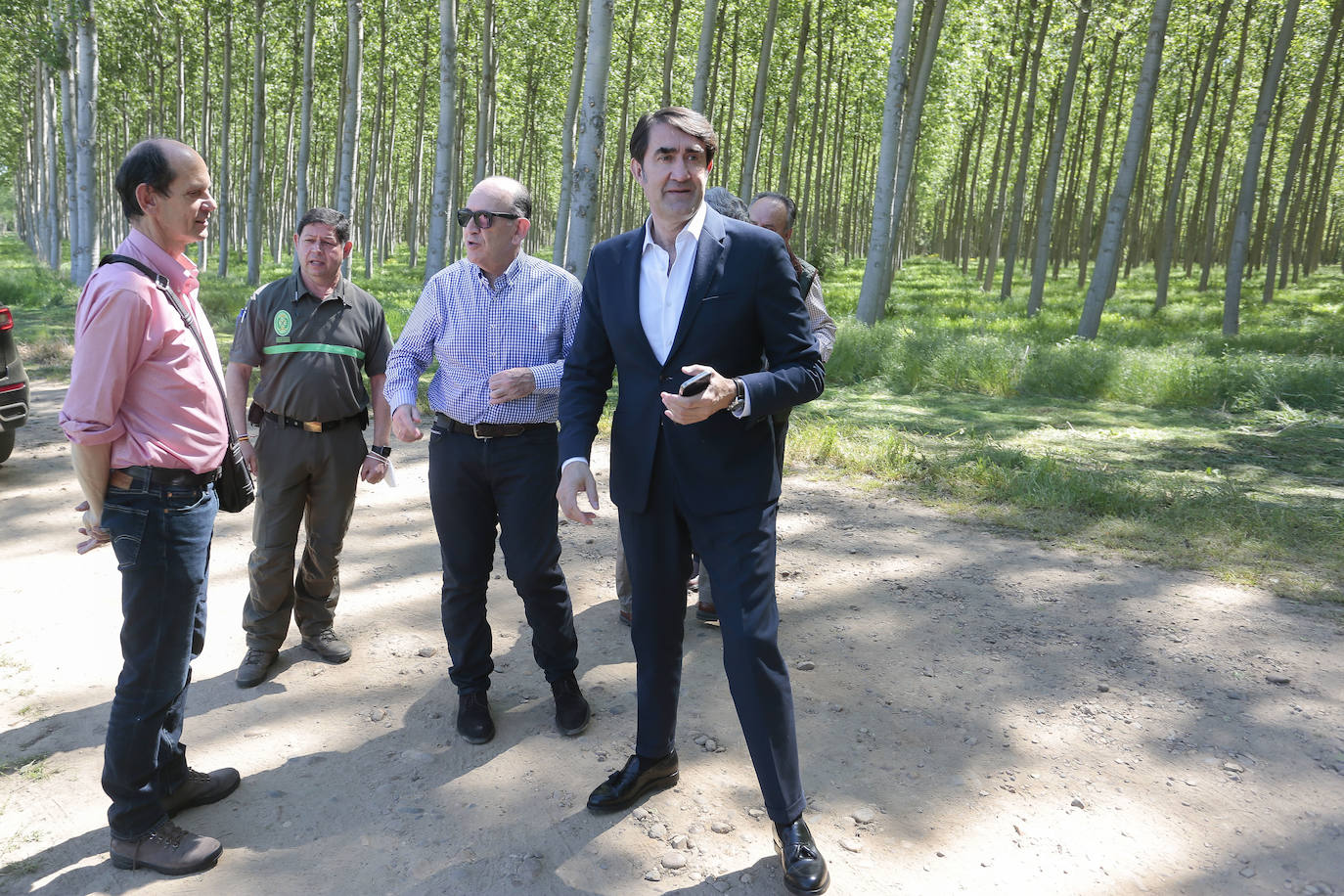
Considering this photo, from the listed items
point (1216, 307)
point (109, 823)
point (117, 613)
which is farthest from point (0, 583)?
point (1216, 307)

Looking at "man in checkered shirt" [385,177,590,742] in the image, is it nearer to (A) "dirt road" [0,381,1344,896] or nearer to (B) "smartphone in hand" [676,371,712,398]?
(A) "dirt road" [0,381,1344,896]

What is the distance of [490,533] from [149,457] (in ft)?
4.72

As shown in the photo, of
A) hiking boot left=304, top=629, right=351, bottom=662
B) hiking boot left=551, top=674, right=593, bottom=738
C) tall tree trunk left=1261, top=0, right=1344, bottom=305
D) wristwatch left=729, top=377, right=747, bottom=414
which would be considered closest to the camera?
wristwatch left=729, top=377, right=747, bottom=414

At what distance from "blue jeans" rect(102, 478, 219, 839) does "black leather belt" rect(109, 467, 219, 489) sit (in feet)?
0.05

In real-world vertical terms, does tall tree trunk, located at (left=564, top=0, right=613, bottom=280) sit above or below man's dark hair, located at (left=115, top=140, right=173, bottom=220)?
above

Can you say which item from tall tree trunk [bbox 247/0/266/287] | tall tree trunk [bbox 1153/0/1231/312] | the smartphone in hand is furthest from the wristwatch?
tall tree trunk [bbox 247/0/266/287]

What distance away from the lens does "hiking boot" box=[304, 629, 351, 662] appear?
14.6ft

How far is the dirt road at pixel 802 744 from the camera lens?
2.93 m

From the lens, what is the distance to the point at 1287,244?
26.9 meters

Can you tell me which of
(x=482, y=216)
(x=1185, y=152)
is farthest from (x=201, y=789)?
(x=1185, y=152)

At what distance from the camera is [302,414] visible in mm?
4066

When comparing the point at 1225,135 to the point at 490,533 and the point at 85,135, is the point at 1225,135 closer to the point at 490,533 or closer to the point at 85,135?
the point at 490,533

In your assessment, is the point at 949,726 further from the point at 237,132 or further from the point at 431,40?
the point at 237,132

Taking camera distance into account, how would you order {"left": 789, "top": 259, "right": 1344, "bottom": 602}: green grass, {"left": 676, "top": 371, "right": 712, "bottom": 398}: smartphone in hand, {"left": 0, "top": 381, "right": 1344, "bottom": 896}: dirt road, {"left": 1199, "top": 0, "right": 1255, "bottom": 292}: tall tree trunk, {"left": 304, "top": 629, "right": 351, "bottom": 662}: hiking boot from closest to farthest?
{"left": 676, "top": 371, "right": 712, "bottom": 398}: smartphone in hand
{"left": 0, "top": 381, "right": 1344, "bottom": 896}: dirt road
{"left": 304, "top": 629, "right": 351, "bottom": 662}: hiking boot
{"left": 789, "top": 259, "right": 1344, "bottom": 602}: green grass
{"left": 1199, "top": 0, "right": 1255, "bottom": 292}: tall tree trunk
